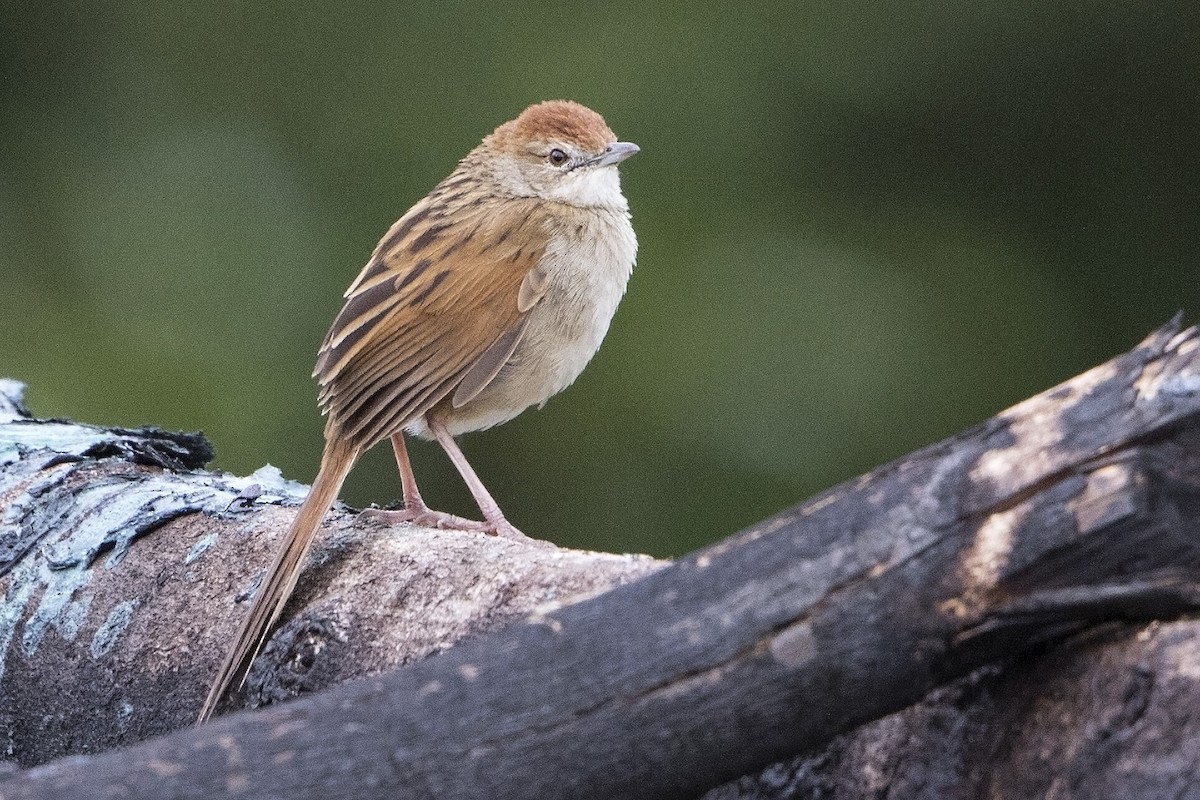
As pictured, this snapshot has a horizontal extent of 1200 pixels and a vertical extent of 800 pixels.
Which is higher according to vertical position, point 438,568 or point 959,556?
point 959,556

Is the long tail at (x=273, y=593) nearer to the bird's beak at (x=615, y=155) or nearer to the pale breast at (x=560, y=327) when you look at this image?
the pale breast at (x=560, y=327)

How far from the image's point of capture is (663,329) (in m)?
5.24

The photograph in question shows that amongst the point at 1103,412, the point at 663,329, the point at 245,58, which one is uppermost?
the point at 245,58

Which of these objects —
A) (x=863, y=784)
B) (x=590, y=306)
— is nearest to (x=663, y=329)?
(x=590, y=306)

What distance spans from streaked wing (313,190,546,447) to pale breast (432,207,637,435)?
3.2 inches

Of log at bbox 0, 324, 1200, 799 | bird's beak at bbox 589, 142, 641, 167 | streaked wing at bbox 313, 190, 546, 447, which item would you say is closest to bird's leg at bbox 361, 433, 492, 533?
streaked wing at bbox 313, 190, 546, 447

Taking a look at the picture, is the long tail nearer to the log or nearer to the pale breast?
the pale breast

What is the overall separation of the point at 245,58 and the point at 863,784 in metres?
4.74

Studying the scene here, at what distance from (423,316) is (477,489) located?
0.48 meters

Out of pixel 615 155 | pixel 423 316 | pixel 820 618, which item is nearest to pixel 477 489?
pixel 423 316

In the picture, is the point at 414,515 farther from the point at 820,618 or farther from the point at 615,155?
the point at 820,618

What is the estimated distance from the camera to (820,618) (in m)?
1.65

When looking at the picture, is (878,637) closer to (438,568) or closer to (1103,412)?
(1103,412)

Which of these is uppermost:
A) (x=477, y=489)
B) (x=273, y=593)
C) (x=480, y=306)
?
(x=480, y=306)
